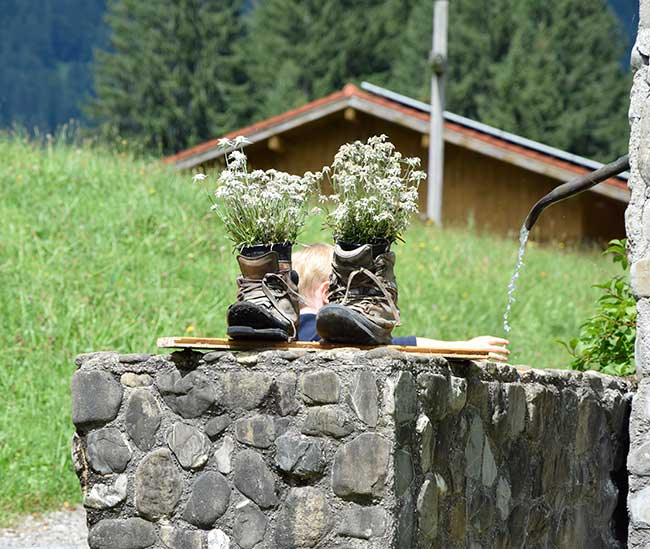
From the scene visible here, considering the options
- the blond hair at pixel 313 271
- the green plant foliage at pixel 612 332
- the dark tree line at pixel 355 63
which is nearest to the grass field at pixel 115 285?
the green plant foliage at pixel 612 332

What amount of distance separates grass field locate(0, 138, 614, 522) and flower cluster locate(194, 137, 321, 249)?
8.38ft

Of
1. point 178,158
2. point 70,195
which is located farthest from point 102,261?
point 178,158

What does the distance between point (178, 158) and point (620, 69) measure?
17.8 meters

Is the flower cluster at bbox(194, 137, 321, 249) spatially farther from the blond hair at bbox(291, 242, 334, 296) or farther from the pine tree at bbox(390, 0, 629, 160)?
the pine tree at bbox(390, 0, 629, 160)

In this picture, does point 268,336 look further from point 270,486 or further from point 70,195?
point 70,195

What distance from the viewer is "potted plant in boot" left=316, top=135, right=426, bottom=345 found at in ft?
9.16

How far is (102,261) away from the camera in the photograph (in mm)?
7344

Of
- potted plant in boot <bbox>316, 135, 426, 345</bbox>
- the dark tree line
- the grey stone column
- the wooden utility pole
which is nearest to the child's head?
potted plant in boot <bbox>316, 135, 426, 345</bbox>

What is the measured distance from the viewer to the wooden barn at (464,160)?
1314 cm

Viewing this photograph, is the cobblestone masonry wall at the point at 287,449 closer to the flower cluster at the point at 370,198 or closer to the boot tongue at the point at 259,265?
the boot tongue at the point at 259,265

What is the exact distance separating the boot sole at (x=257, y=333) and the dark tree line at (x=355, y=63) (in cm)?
2303

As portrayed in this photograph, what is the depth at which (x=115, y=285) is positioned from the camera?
704 centimetres

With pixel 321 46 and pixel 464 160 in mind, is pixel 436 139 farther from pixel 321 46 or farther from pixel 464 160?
pixel 321 46

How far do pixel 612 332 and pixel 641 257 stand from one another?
0.98 m
